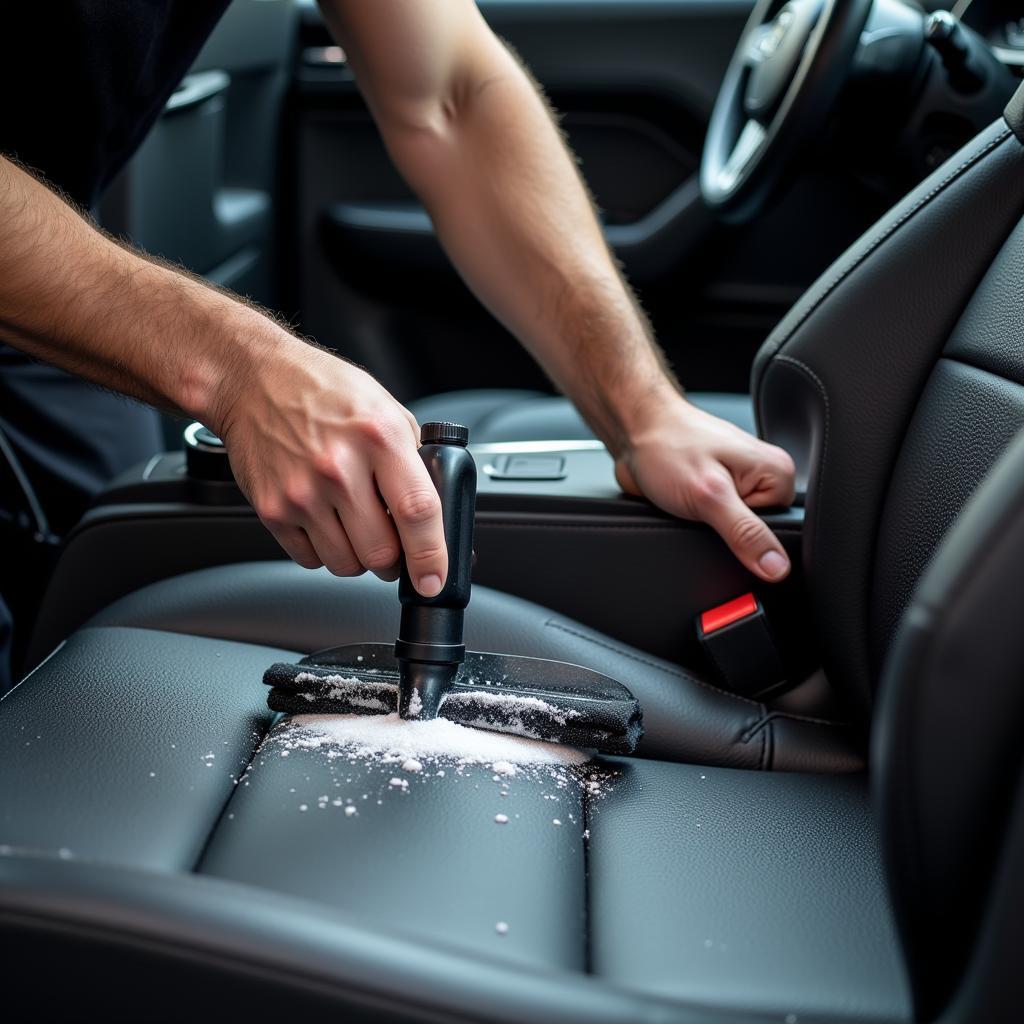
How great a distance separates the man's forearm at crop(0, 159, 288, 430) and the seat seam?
0.32m

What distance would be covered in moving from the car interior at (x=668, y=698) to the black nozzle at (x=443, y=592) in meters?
0.07

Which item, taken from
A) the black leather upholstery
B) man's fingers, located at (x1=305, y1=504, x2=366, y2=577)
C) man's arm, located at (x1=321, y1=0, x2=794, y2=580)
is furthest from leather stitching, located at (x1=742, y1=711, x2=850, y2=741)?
man's fingers, located at (x1=305, y1=504, x2=366, y2=577)

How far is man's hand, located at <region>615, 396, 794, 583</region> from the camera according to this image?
3.26 ft

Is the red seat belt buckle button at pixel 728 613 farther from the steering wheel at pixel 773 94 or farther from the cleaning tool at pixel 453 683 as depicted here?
the steering wheel at pixel 773 94

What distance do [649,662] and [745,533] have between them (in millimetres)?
126

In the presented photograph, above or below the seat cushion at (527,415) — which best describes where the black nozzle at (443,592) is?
above

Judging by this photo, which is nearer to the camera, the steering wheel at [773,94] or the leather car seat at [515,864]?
the leather car seat at [515,864]

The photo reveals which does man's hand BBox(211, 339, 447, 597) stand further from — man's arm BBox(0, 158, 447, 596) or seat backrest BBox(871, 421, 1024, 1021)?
seat backrest BBox(871, 421, 1024, 1021)

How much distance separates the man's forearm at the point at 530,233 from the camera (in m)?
1.18

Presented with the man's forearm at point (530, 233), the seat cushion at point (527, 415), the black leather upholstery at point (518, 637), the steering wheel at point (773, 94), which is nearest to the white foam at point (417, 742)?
the black leather upholstery at point (518, 637)

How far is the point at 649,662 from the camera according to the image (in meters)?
0.99

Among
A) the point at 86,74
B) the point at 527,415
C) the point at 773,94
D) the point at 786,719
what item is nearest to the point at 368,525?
the point at 786,719

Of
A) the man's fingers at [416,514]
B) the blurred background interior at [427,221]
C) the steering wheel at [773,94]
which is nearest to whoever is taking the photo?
the man's fingers at [416,514]

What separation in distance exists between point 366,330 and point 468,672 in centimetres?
165
